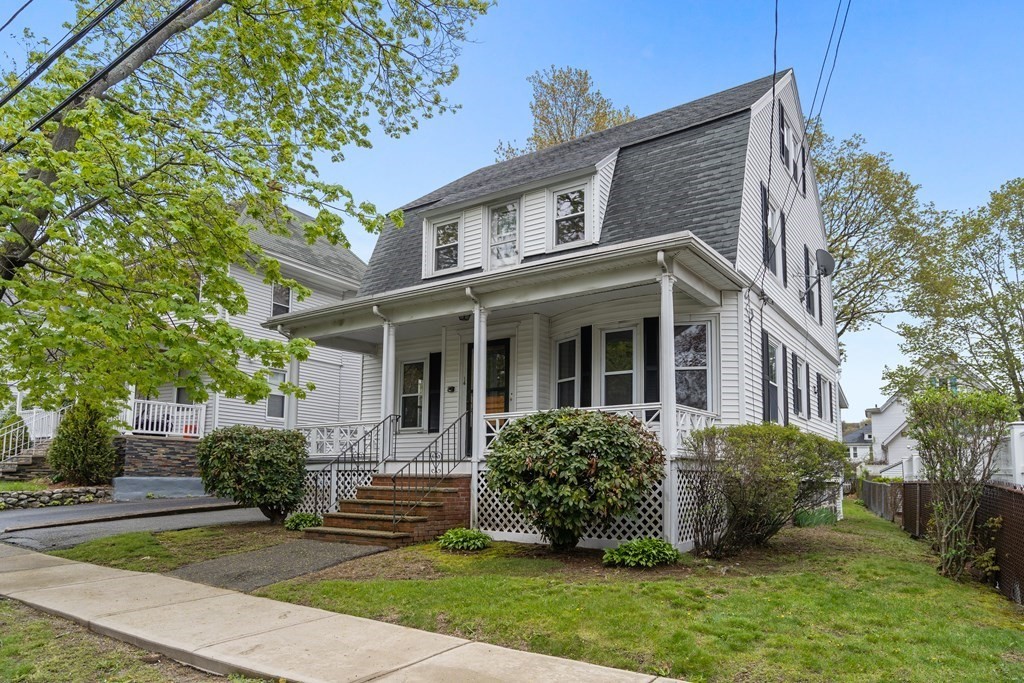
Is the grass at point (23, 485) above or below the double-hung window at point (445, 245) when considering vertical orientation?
below

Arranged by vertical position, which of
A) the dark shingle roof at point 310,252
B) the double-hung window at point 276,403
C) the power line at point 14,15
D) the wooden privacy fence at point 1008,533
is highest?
the dark shingle roof at point 310,252

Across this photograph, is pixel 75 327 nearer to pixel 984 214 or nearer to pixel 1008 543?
pixel 1008 543

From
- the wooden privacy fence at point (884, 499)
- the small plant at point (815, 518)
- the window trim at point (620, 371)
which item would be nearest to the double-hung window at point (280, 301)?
the window trim at point (620, 371)

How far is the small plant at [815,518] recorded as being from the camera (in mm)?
12502

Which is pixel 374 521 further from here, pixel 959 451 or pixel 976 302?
pixel 976 302

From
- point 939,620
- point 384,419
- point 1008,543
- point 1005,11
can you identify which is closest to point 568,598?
point 939,620

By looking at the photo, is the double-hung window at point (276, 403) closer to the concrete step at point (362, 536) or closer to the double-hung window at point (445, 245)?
the double-hung window at point (445, 245)

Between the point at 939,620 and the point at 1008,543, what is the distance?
1.83 m

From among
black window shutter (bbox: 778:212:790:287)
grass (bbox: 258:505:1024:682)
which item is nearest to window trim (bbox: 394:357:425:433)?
grass (bbox: 258:505:1024:682)

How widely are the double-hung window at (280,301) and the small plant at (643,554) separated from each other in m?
17.1

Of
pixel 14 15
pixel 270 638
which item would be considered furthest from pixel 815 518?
pixel 14 15

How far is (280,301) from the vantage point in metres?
23.1

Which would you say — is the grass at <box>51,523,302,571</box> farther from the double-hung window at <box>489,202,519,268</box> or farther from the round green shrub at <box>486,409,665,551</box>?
the double-hung window at <box>489,202,519,268</box>

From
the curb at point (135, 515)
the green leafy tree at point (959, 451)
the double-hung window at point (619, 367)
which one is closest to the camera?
the green leafy tree at point (959, 451)
